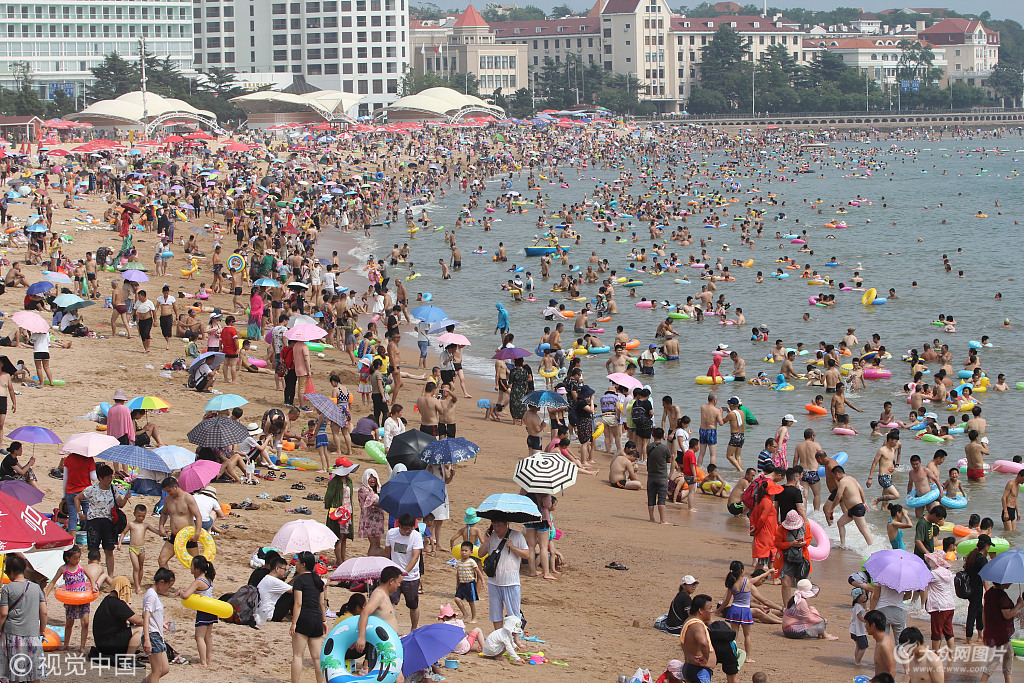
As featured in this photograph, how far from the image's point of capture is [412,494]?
9602 millimetres

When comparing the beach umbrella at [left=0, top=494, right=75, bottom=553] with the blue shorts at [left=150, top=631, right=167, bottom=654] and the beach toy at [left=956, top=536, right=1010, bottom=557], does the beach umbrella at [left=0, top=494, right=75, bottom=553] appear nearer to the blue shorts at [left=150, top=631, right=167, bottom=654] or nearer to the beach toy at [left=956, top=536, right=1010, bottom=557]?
the blue shorts at [left=150, top=631, right=167, bottom=654]

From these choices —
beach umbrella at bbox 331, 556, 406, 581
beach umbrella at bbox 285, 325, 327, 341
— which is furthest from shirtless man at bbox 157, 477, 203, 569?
beach umbrella at bbox 285, 325, 327, 341

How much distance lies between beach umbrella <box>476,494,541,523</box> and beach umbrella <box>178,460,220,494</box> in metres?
2.48

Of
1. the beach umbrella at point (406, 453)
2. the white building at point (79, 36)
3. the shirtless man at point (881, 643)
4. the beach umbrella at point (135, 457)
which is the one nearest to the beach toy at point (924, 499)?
the shirtless man at point (881, 643)

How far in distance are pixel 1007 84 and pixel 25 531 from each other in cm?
16279

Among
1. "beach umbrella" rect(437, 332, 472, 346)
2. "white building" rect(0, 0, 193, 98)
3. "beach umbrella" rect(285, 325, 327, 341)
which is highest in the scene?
"white building" rect(0, 0, 193, 98)

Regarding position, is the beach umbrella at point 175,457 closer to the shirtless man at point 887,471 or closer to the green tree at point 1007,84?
the shirtless man at point 887,471

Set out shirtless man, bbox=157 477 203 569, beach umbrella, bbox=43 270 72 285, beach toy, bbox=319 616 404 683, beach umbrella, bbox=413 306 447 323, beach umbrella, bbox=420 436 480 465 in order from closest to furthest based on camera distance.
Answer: beach toy, bbox=319 616 404 683, shirtless man, bbox=157 477 203 569, beach umbrella, bbox=420 436 480 465, beach umbrella, bbox=413 306 447 323, beach umbrella, bbox=43 270 72 285

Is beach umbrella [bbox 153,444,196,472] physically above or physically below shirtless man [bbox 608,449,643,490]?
above

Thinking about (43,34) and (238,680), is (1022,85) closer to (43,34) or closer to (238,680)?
(43,34)

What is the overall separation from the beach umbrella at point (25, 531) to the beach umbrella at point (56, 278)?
14.7 meters

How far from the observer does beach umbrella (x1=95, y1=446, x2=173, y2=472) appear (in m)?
9.84

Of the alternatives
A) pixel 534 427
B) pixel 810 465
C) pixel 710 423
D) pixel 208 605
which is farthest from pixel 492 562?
pixel 710 423

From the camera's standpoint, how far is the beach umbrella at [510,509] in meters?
9.33
